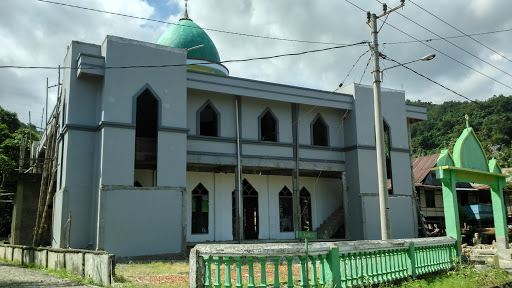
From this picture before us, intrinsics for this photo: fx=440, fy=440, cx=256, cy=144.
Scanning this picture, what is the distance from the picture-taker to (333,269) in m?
6.76

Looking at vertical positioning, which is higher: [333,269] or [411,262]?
[333,269]

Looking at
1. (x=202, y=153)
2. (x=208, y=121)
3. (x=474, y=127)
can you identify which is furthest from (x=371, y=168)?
(x=474, y=127)

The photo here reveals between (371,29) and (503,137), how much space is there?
56.3 m

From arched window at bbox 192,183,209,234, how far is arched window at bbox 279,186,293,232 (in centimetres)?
398

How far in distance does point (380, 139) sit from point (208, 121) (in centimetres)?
964

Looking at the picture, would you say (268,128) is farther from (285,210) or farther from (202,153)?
(285,210)

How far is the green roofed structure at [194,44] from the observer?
21234 mm

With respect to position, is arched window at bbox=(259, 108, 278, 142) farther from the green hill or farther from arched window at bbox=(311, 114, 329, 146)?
the green hill

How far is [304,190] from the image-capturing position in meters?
22.2

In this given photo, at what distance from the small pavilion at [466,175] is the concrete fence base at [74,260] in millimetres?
8647

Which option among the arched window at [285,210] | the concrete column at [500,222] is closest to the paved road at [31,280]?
the concrete column at [500,222]

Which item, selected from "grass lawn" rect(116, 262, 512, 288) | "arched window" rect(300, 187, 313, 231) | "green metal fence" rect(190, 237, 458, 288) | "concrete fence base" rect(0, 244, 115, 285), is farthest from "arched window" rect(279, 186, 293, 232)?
"concrete fence base" rect(0, 244, 115, 285)

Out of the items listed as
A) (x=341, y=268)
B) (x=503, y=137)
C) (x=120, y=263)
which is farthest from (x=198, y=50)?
(x=503, y=137)

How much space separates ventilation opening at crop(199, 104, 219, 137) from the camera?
61.0ft
